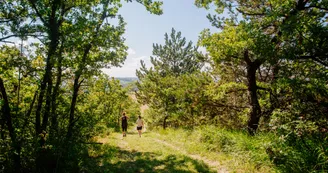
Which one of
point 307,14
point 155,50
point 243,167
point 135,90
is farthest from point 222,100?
point 135,90

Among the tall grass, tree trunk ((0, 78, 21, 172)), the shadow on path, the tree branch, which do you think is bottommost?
the shadow on path

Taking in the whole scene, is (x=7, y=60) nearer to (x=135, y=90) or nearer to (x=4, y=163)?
(x=4, y=163)

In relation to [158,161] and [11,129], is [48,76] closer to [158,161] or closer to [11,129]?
[11,129]

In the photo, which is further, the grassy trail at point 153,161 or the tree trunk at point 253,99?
the tree trunk at point 253,99

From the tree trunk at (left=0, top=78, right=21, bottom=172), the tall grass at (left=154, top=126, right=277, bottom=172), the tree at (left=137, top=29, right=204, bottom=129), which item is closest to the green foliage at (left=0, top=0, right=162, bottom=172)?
the tree trunk at (left=0, top=78, right=21, bottom=172)

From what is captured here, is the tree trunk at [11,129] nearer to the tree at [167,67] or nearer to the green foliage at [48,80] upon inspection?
the green foliage at [48,80]

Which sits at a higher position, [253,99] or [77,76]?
[77,76]

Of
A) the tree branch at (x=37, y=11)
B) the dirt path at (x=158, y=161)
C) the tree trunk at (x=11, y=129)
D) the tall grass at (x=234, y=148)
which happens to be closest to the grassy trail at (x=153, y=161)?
the dirt path at (x=158, y=161)

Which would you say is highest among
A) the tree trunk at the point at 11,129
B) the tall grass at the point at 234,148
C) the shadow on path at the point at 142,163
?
the tree trunk at the point at 11,129

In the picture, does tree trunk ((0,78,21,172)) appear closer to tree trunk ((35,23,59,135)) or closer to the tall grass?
tree trunk ((35,23,59,135))

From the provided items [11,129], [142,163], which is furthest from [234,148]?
[11,129]

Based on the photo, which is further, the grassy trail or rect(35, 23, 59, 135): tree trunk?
the grassy trail

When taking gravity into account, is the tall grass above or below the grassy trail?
above

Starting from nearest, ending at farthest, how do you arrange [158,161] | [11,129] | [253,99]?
[11,129]
[158,161]
[253,99]
